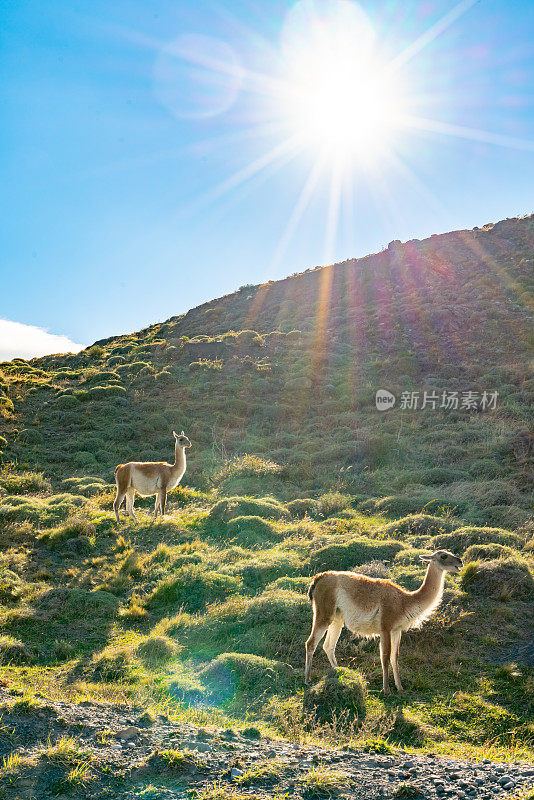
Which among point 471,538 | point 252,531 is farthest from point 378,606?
point 252,531

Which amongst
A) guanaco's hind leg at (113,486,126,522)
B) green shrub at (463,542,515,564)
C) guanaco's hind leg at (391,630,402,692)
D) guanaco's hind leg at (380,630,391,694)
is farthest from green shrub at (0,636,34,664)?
green shrub at (463,542,515,564)

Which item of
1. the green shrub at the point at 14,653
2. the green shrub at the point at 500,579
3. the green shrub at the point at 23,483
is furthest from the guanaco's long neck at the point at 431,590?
the green shrub at the point at 23,483

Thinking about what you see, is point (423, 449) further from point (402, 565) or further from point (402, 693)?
point (402, 693)

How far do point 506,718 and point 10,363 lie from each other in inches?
1692

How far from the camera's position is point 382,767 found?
4934 mm

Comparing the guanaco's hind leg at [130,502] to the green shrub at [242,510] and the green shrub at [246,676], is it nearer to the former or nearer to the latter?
the green shrub at [242,510]

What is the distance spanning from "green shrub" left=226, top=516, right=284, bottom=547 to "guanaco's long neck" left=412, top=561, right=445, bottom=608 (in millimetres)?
6334

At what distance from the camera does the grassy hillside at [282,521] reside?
704cm

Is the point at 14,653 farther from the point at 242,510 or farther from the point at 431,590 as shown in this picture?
the point at 242,510

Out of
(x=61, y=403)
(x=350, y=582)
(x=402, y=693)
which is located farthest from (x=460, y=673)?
(x=61, y=403)

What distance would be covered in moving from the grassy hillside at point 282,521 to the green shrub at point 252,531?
0.25 ft

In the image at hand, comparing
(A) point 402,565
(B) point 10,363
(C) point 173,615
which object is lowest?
(C) point 173,615

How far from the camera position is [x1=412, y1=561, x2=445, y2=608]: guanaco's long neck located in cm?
723

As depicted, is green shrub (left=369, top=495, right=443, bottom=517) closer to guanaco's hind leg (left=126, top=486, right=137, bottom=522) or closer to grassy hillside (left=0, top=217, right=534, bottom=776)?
grassy hillside (left=0, top=217, right=534, bottom=776)
